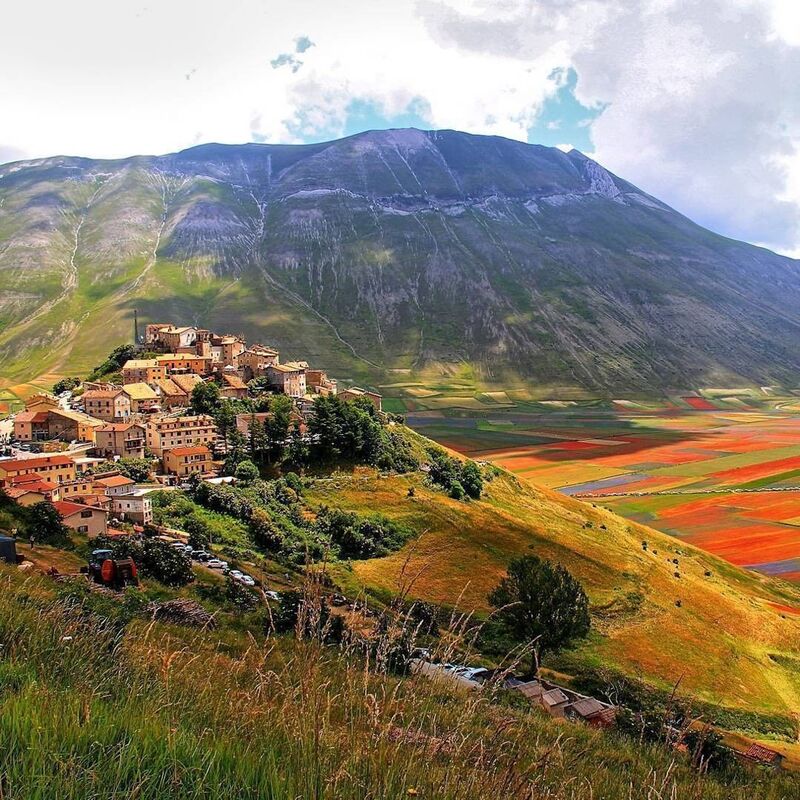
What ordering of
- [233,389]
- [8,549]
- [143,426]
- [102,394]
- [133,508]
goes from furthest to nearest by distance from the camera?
[233,389], [102,394], [143,426], [133,508], [8,549]

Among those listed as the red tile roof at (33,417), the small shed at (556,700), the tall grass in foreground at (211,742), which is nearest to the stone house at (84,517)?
the red tile roof at (33,417)

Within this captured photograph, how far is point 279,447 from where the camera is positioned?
178 ft

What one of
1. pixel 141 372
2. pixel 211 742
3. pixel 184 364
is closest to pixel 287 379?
pixel 184 364

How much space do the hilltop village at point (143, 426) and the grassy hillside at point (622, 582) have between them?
1230 centimetres

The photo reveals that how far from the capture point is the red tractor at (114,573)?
71.2ft

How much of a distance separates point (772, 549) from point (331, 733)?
6834cm

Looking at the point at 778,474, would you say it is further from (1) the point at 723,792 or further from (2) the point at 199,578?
(1) the point at 723,792

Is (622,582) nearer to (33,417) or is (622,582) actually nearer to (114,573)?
(114,573)

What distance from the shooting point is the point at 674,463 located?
327 ft

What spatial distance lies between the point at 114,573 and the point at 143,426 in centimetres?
3488

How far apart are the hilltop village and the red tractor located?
12430 mm

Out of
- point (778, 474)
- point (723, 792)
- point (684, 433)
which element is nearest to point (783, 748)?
point (723, 792)

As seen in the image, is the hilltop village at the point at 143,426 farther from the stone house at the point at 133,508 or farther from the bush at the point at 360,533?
the bush at the point at 360,533

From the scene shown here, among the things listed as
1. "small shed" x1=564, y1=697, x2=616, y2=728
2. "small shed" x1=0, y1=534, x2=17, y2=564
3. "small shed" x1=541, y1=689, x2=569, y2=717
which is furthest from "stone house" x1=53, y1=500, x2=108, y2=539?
"small shed" x1=564, y1=697, x2=616, y2=728
